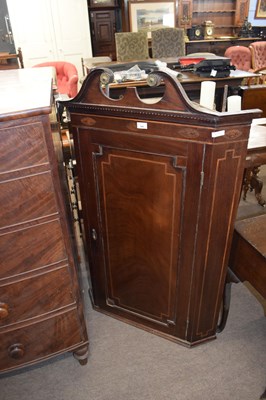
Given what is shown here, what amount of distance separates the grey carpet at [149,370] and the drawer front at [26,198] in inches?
36.1

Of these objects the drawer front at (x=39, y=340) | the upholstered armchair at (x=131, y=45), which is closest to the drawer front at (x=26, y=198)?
the drawer front at (x=39, y=340)

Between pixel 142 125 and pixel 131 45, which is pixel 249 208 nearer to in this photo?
pixel 142 125

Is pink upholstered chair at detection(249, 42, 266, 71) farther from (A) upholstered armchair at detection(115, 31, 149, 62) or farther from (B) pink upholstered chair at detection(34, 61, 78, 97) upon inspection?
(B) pink upholstered chair at detection(34, 61, 78, 97)

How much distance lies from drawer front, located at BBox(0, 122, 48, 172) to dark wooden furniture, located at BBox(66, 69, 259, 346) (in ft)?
1.02

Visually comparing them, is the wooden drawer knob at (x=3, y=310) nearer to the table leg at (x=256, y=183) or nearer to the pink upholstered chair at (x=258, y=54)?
the table leg at (x=256, y=183)

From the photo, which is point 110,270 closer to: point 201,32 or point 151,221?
point 151,221

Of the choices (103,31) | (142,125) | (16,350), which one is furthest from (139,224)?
(103,31)

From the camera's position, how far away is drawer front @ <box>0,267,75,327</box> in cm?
114

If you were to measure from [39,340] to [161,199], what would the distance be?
816 millimetres

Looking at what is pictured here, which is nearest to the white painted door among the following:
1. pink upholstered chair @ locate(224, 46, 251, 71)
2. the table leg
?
pink upholstered chair @ locate(224, 46, 251, 71)

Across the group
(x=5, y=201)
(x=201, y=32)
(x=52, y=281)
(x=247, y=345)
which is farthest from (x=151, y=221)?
(x=201, y=32)

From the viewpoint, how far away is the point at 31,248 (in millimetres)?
1085

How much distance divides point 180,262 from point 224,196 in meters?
0.37

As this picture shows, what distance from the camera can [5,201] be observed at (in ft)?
3.13
